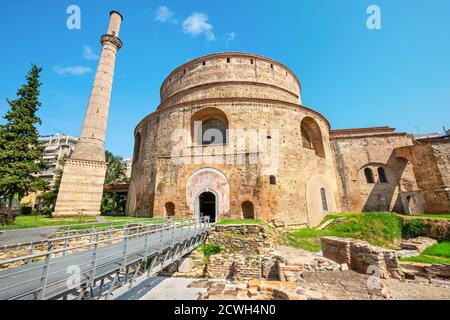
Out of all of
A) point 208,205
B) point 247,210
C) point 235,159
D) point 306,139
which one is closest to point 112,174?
point 208,205

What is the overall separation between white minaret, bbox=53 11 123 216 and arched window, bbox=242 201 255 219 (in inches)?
516

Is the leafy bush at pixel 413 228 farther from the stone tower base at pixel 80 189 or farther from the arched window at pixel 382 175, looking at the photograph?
the stone tower base at pixel 80 189

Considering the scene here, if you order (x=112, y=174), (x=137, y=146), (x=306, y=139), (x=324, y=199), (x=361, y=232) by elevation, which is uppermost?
(x=137, y=146)

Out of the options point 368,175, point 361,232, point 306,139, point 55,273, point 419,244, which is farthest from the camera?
point 368,175

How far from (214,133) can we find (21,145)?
15556 mm

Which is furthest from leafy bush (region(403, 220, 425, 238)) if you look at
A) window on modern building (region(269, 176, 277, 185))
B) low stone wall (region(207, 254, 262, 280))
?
low stone wall (region(207, 254, 262, 280))

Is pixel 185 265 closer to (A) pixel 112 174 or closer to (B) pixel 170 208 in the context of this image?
(B) pixel 170 208

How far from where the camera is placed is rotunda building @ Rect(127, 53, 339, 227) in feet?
44.1

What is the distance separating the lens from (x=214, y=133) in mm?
15938

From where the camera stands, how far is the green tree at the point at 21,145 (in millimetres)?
15133

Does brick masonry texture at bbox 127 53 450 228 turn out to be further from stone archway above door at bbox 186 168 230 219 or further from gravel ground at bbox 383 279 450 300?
gravel ground at bbox 383 279 450 300

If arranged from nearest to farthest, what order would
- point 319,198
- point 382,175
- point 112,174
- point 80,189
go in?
point 319,198 → point 80,189 → point 382,175 → point 112,174
